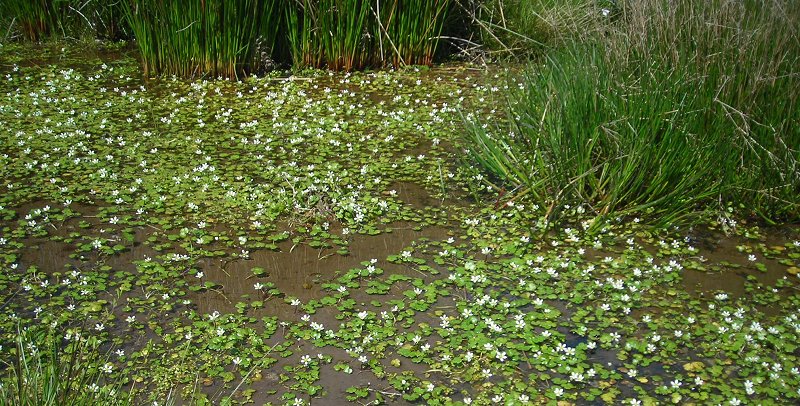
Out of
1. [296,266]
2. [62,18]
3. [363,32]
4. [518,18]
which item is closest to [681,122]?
[296,266]

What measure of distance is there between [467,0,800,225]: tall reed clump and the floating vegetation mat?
0.67 ft

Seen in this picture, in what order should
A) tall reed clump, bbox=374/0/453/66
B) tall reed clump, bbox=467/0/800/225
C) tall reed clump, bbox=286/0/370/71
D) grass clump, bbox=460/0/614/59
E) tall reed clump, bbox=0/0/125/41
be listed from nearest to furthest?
tall reed clump, bbox=467/0/800/225 < tall reed clump, bbox=286/0/370/71 < tall reed clump, bbox=374/0/453/66 < grass clump, bbox=460/0/614/59 < tall reed clump, bbox=0/0/125/41

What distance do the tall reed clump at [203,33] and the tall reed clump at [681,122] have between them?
293 centimetres

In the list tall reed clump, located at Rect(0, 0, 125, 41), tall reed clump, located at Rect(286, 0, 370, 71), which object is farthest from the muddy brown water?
tall reed clump, located at Rect(0, 0, 125, 41)

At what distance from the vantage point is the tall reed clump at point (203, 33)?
6816 millimetres

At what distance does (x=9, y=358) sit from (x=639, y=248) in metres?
3.23

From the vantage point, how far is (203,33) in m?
6.96

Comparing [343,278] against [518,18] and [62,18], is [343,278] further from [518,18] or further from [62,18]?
[62,18]

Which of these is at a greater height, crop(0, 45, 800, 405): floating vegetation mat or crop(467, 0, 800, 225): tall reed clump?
crop(467, 0, 800, 225): tall reed clump

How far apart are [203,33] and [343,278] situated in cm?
343

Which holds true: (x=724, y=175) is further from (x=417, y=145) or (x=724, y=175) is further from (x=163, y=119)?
(x=163, y=119)

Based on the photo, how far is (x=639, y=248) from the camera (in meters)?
4.65

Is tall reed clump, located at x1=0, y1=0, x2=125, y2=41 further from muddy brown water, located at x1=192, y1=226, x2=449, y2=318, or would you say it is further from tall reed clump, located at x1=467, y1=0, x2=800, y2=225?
tall reed clump, located at x1=467, y1=0, x2=800, y2=225

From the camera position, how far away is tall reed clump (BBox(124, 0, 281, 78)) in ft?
22.4
